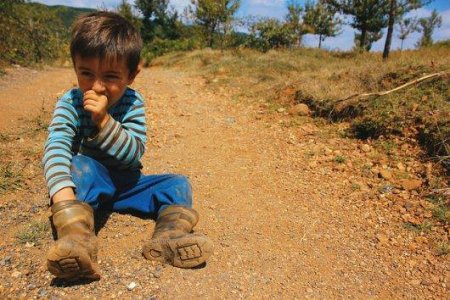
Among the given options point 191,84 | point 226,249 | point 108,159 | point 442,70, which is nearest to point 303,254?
point 226,249

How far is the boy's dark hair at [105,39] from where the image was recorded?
1722 mm

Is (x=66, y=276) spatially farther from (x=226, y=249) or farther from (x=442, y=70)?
(x=442, y=70)

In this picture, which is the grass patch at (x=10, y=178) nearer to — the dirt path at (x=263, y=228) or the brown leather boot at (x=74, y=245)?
the dirt path at (x=263, y=228)

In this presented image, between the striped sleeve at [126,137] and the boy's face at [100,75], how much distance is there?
15 centimetres

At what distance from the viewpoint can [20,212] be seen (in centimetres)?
214

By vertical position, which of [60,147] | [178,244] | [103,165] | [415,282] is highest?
[60,147]

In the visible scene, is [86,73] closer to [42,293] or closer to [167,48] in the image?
[42,293]

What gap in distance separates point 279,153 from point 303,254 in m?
1.62

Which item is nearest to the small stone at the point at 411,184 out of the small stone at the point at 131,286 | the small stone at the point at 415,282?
the small stone at the point at 415,282

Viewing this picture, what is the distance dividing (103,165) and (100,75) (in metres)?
0.48

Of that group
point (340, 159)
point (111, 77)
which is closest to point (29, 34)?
point (340, 159)

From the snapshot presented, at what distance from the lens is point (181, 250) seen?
165 centimetres

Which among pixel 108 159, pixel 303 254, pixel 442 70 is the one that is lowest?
pixel 303 254

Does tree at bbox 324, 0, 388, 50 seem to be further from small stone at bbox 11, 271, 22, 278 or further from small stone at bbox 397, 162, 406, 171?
small stone at bbox 11, 271, 22, 278
